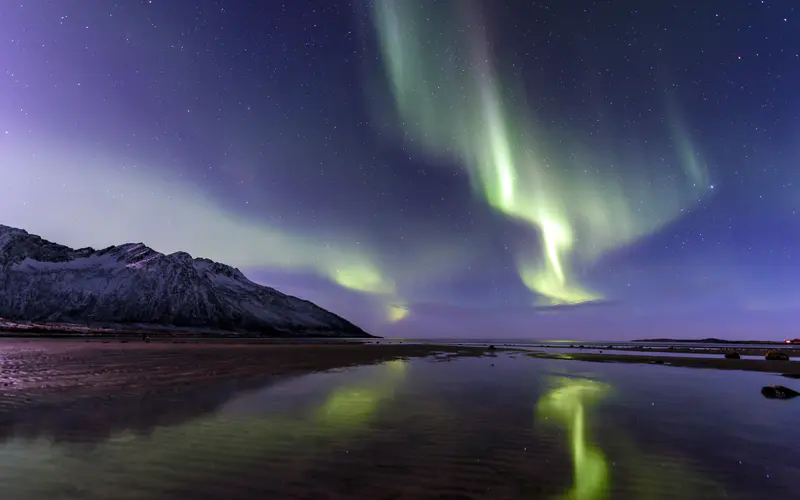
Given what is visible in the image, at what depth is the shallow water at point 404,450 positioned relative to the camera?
7.88 m

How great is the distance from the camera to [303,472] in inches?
339

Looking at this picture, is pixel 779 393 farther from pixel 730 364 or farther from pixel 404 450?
pixel 730 364

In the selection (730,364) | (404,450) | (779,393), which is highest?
(779,393)

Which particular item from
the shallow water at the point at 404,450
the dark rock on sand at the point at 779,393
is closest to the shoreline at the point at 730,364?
the dark rock on sand at the point at 779,393

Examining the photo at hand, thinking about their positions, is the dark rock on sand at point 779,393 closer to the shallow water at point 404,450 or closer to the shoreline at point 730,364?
the shallow water at point 404,450

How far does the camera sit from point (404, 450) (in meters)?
10.6

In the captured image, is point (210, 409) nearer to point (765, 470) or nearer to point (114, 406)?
point (114, 406)

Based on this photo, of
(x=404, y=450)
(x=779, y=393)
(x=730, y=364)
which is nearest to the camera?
(x=404, y=450)

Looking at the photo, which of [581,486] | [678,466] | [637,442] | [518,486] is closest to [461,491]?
[518,486]

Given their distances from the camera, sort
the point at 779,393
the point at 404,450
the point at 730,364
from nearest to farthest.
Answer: the point at 404,450, the point at 779,393, the point at 730,364

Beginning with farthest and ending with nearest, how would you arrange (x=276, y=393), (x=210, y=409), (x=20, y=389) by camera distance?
1. (x=276, y=393)
2. (x=20, y=389)
3. (x=210, y=409)

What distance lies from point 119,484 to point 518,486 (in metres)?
7.88

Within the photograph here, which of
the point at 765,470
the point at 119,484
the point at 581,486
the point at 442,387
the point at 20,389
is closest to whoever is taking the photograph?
the point at 119,484

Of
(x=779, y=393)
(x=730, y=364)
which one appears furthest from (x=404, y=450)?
(x=730, y=364)
